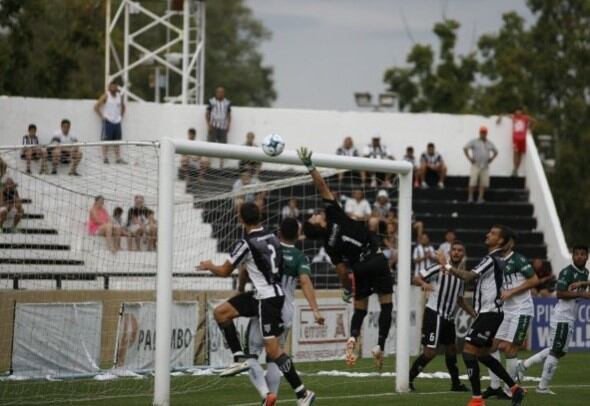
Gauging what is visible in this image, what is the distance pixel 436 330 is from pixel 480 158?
15770 millimetres

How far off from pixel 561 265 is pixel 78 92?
25.6 meters

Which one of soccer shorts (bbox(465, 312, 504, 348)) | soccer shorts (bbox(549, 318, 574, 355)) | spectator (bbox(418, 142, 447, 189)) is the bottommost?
soccer shorts (bbox(549, 318, 574, 355))

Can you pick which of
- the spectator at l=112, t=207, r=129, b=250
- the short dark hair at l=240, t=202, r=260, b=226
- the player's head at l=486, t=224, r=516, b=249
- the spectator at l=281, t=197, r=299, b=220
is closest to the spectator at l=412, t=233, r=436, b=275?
the spectator at l=281, t=197, r=299, b=220

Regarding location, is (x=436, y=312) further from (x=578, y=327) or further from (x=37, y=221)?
(x=578, y=327)

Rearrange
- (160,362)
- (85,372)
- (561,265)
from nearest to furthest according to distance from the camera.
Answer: (160,362), (85,372), (561,265)

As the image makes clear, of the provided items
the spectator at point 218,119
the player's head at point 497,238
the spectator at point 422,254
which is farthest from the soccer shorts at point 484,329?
the spectator at point 218,119

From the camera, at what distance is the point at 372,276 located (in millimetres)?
17047

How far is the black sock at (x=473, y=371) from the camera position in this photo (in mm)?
14734

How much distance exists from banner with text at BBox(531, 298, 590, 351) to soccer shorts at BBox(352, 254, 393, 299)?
35.5 ft

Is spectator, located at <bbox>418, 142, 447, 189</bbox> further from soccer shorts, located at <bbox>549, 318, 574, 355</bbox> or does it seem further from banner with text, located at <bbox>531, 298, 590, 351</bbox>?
soccer shorts, located at <bbox>549, 318, 574, 355</bbox>

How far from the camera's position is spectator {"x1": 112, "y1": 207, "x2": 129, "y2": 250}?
2141cm

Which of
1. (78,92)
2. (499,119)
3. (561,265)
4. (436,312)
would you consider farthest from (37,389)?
(78,92)

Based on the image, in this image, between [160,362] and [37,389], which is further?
[37,389]

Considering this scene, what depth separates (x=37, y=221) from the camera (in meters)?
19.8
